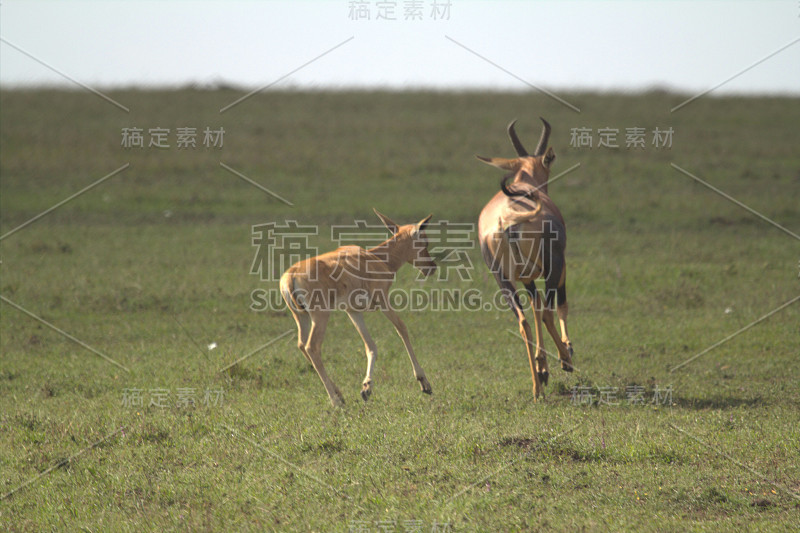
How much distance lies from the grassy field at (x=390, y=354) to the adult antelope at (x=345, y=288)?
0.52 meters

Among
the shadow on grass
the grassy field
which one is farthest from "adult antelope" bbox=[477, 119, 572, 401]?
the shadow on grass

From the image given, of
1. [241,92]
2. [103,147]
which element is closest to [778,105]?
[241,92]

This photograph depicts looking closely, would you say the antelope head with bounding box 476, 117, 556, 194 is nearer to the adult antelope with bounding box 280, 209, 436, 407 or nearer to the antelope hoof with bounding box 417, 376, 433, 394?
the adult antelope with bounding box 280, 209, 436, 407

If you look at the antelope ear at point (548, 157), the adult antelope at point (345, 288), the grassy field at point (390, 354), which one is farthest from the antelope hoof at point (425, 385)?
the antelope ear at point (548, 157)

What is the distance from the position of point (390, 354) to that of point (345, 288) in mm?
2557

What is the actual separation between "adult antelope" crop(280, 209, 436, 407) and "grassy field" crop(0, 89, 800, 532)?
0.52 meters

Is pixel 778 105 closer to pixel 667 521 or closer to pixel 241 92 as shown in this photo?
pixel 241 92

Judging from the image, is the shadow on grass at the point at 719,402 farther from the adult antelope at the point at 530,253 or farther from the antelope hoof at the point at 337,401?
the antelope hoof at the point at 337,401

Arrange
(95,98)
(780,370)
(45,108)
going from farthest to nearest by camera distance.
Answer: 1. (95,98)
2. (45,108)
3. (780,370)

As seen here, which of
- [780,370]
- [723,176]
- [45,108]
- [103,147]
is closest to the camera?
[780,370]

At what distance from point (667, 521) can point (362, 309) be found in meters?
4.38

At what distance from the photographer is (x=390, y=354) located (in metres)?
11.6

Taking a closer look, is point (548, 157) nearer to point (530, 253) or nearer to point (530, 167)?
point (530, 167)

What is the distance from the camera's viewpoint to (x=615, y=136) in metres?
26.6
